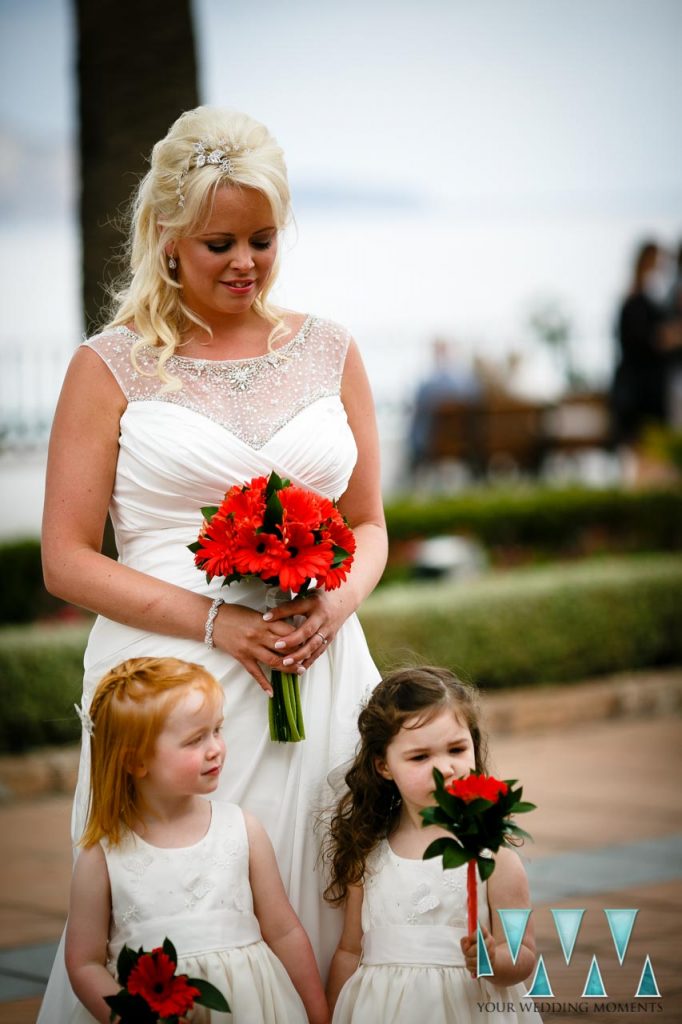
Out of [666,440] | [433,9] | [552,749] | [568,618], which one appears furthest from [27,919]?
[433,9]

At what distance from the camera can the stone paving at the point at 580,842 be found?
4.10 metres

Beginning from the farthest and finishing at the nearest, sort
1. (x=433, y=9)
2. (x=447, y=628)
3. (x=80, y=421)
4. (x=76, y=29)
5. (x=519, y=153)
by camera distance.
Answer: (x=519, y=153), (x=433, y=9), (x=447, y=628), (x=76, y=29), (x=80, y=421)

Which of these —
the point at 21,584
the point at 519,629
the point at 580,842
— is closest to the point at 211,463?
the point at 580,842

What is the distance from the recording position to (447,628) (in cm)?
806

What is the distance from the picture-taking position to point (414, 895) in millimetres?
3117

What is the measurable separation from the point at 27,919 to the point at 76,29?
441 centimetres

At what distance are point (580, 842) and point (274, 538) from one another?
325 centimetres

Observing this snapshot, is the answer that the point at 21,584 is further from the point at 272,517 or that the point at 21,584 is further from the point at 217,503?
the point at 272,517

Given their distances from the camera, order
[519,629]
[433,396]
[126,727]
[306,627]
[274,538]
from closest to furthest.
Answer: [274,538], [126,727], [306,627], [519,629], [433,396]

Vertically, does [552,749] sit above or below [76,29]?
below

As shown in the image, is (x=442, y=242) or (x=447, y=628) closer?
(x=447, y=628)

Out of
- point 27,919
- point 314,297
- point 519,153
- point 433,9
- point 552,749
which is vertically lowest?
point 552,749

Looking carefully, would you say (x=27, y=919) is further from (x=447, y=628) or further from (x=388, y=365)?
(x=388, y=365)

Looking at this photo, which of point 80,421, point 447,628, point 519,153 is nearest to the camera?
point 80,421
